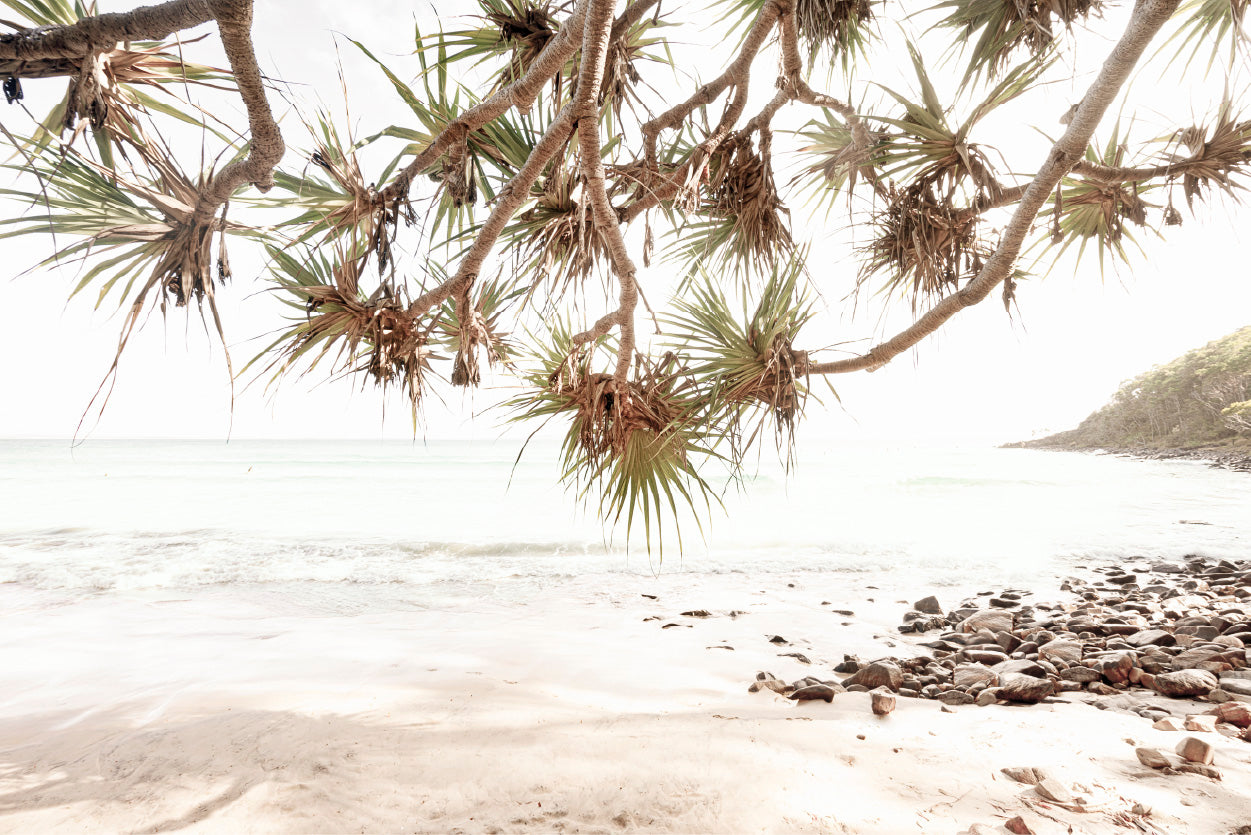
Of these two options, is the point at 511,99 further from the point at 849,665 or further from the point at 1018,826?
the point at 849,665

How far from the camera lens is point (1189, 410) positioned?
27219mm

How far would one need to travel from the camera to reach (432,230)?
212 cm

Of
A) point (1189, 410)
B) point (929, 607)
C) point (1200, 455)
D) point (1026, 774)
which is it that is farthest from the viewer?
point (1189, 410)

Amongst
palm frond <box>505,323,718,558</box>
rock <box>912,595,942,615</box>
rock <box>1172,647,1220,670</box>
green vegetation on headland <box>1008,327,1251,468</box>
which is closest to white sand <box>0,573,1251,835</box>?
rock <box>1172,647,1220,670</box>

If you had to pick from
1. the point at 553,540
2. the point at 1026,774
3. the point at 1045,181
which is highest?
the point at 1045,181

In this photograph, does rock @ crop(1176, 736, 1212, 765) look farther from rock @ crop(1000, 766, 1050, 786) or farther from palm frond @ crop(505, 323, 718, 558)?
palm frond @ crop(505, 323, 718, 558)

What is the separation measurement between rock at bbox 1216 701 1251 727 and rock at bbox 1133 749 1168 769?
46 cm

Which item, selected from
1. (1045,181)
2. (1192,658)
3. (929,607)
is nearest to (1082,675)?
(1192,658)

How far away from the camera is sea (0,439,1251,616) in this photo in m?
5.31

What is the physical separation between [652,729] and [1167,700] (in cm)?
189

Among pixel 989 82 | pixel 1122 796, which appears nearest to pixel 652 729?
pixel 1122 796

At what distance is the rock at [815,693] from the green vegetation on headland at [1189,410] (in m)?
22.8

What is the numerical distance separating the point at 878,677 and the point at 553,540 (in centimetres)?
599

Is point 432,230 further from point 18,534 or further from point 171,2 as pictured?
point 18,534
